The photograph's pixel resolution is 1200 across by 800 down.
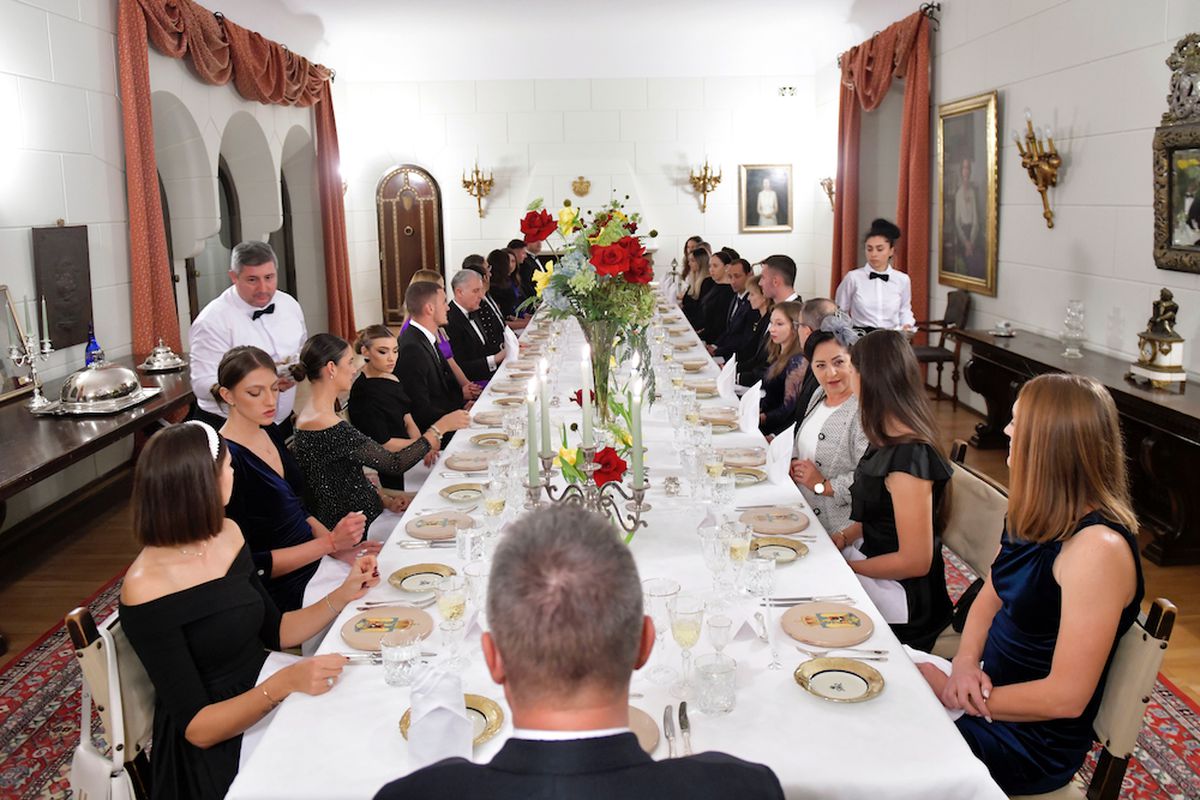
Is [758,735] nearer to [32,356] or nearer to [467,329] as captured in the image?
[32,356]

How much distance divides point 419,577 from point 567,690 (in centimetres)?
160

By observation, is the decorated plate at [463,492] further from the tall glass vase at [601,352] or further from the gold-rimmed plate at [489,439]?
the tall glass vase at [601,352]

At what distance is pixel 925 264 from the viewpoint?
9328 millimetres

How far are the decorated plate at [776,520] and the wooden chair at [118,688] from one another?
1.76 meters

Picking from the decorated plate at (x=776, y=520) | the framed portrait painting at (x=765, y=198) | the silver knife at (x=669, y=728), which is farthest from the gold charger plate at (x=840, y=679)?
the framed portrait painting at (x=765, y=198)

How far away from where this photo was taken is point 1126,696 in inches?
83.0

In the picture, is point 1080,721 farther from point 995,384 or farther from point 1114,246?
point 995,384

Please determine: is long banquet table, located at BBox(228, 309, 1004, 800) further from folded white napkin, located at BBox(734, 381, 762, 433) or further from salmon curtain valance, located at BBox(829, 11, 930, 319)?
salmon curtain valance, located at BBox(829, 11, 930, 319)

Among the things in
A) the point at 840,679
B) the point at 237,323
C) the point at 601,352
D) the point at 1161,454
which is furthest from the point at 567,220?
the point at 1161,454

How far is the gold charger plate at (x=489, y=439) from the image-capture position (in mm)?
4277

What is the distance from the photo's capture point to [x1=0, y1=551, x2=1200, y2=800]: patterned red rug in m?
3.14

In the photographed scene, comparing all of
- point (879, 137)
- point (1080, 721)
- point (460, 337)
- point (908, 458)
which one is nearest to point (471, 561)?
point (908, 458)

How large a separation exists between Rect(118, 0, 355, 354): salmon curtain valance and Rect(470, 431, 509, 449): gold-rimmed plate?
3.80 metres

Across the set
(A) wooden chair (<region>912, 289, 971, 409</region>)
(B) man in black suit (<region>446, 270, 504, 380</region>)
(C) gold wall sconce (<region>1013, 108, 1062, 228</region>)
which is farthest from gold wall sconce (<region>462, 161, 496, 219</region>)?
(C) gold wall sconce (<region>1013, 108, 1062, 228</region>)
